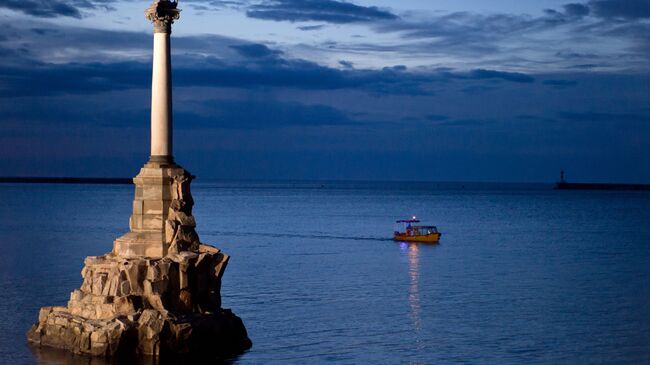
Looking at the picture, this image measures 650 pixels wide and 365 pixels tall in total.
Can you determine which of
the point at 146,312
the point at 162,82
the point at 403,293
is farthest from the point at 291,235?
the point at 146,312

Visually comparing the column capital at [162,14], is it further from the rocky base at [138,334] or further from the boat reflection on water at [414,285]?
the boat reflection on water at [414,285]

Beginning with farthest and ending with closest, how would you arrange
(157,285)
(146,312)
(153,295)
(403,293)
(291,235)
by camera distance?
1. (291,235)
2. (403,293)
3. (157,285)
4. (153,295)
5. (146,312)

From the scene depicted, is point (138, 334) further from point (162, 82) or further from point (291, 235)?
point (291, 235)

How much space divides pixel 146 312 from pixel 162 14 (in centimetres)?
899

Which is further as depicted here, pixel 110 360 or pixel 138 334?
pixel 138 334

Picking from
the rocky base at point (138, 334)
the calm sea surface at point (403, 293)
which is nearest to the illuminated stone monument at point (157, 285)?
the rocky base at point (138, 334)

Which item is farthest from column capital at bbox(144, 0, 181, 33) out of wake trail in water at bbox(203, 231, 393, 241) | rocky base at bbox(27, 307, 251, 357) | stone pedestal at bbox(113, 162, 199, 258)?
wake trail in water at bbox(203, 231, 393, 241)

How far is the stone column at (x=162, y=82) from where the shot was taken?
1151 inches

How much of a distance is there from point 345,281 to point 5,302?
54.5ft

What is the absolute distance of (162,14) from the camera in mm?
29141

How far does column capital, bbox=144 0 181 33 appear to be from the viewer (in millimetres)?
29094

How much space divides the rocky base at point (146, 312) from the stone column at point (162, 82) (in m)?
3.38

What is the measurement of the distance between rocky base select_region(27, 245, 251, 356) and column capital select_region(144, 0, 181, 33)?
679cm

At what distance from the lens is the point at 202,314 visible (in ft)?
90.5
